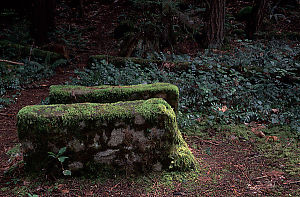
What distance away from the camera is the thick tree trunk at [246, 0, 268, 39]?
10.5 m

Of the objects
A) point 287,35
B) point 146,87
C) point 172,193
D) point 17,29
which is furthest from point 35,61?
point 287,35

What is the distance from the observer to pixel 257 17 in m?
10.6

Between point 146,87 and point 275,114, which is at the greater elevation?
point 146,87

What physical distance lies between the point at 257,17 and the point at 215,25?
9.45ft

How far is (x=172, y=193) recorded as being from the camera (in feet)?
8.91

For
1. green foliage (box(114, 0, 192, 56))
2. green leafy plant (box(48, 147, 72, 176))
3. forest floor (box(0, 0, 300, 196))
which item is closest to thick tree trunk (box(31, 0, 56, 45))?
green foliage (box(114, 0, 192, 56))

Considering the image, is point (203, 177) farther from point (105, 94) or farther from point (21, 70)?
point (21, 70)

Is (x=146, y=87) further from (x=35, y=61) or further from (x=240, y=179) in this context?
(x=35, y=61)

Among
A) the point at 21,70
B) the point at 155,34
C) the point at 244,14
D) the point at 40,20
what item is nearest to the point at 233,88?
the point at 155,34

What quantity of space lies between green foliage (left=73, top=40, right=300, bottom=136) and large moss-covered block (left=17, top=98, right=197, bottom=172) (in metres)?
1.88

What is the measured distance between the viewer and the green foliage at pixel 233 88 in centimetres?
467

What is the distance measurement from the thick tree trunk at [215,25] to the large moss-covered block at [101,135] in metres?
6.97

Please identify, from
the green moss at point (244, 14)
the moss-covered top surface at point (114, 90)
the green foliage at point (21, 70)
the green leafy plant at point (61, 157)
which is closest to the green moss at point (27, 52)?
the green foliage at point (21, 70)

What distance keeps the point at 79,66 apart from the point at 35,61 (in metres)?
1.46
